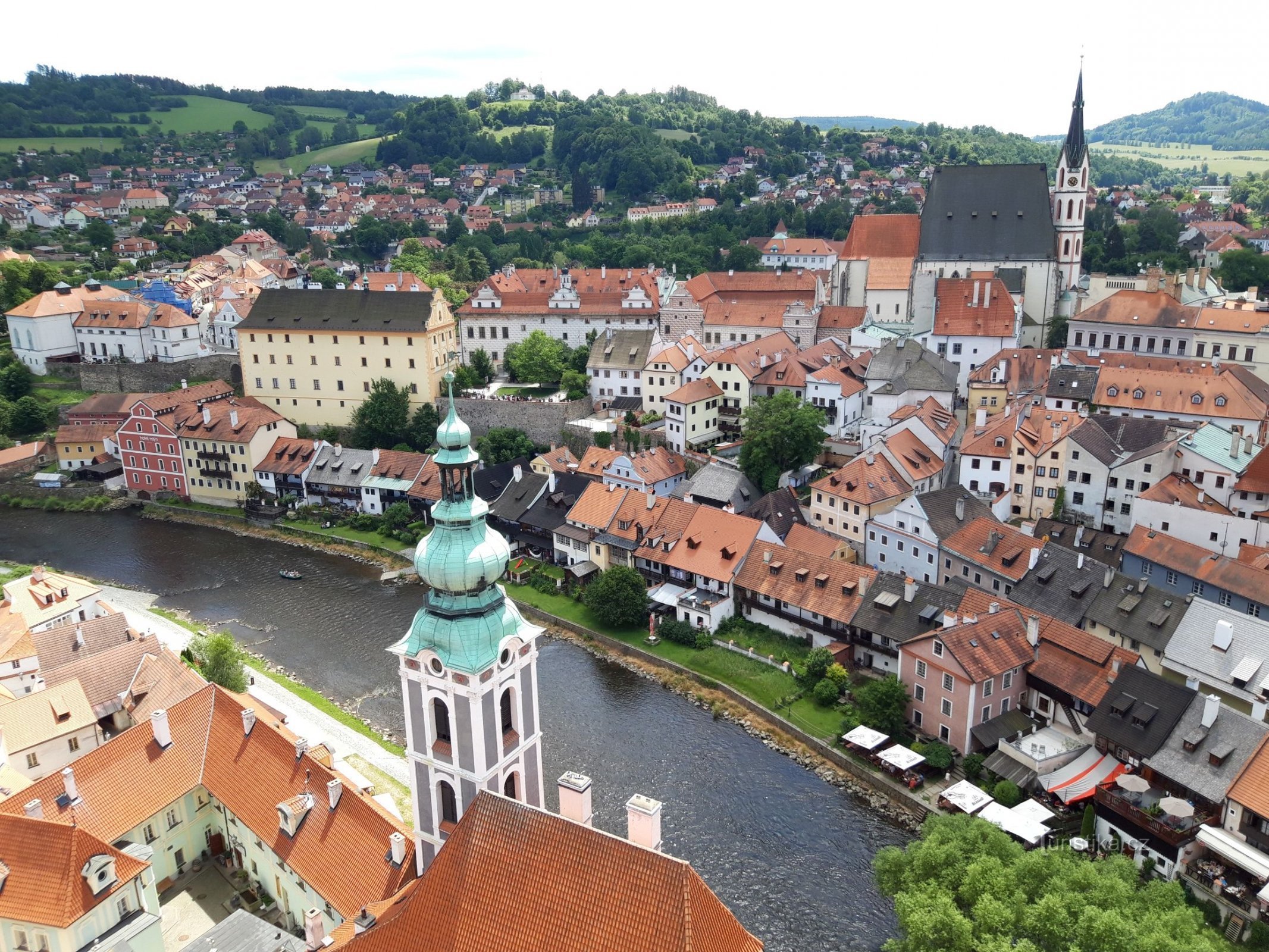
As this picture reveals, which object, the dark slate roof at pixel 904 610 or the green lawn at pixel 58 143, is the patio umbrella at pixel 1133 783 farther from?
the green lawn at pixel 58 143

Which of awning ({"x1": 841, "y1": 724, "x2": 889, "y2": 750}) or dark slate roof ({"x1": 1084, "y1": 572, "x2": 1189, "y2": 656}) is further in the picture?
awning ({"x1": 841, "y1": 724, "x2": 889, "y2": 750})

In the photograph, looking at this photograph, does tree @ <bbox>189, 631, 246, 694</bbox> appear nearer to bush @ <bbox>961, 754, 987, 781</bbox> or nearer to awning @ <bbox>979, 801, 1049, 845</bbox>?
bush @ <bbox>961, 754, 987, 781</bbox>

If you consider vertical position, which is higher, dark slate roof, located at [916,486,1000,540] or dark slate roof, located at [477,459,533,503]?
dark slate roof, located at [916,486,1000,540]

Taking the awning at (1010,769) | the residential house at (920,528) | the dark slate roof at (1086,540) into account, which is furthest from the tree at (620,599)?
the dark slate roof at (1086,540)

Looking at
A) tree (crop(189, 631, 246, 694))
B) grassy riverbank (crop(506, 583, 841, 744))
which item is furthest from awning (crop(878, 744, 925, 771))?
tree (crop(189, 631, 246, 694))

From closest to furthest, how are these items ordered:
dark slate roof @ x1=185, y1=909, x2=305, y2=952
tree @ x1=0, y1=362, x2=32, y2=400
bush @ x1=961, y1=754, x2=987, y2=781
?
dark slate roof @ x1=185, y1=909, x2=305, y2=952 < bush @ x1=961, y1=754, x2=987, y2=781 < tree @ x1=0, y1=362, x2=32, y2=400

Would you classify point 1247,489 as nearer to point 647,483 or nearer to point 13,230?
point 647,483
